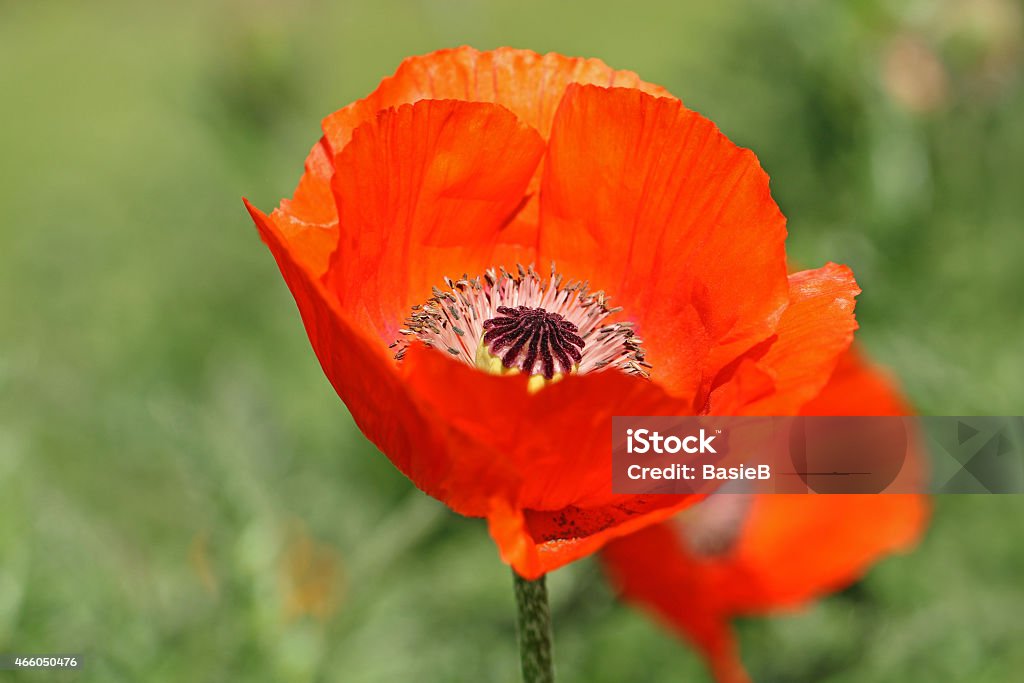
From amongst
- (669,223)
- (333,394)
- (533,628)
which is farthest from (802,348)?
(333,394)

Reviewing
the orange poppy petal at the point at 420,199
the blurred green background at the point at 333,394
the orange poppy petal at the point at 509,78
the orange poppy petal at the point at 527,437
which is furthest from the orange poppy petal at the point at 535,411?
the blurred green background at the point at 333,394

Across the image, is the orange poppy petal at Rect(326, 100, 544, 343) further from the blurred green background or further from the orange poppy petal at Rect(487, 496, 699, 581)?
the blurred green background

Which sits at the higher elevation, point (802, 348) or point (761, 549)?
point (761, 549)

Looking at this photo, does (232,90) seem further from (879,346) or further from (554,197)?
(554,197)

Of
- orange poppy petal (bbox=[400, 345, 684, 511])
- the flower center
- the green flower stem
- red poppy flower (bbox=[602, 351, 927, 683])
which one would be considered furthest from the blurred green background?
orange poppy petal (bbox=[400, 345, 684, 511])

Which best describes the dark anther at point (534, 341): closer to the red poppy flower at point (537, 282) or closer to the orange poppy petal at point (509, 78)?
the red poppy flower at point (537, 282)

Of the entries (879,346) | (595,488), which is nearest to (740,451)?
(595,488)

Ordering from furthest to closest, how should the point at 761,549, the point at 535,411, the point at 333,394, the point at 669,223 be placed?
1. the point at 333,394
2. the point at 761,549
3. the point at 669,223
4. the point at 535,411

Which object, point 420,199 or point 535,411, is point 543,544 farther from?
point 420,199
